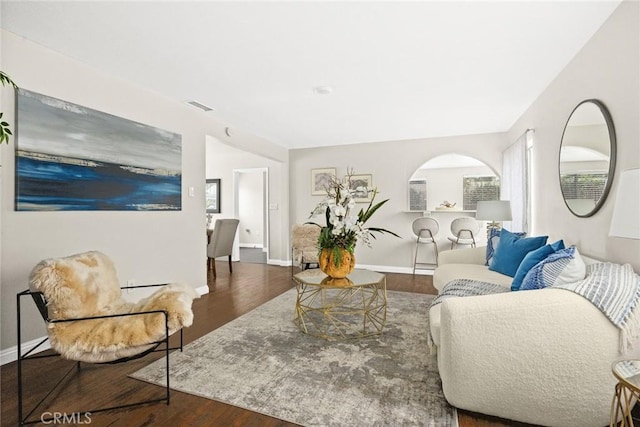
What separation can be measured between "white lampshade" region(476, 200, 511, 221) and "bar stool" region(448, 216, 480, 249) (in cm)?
86

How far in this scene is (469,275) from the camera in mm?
2984

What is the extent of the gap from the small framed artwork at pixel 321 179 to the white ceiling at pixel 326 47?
85.8 inches

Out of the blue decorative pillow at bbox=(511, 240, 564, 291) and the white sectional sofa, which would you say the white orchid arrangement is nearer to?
the blue decorative pillow at bbox=(511, 240, 564, 291)

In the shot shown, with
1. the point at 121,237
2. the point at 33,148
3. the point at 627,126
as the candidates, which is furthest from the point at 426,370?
the point at 33,148

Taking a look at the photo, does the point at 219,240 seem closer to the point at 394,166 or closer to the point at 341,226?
the point at 341,226

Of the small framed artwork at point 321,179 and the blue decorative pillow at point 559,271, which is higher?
the small framed artwork at point 321,179

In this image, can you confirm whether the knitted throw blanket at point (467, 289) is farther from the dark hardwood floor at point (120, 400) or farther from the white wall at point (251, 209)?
the white wall at point (251, 209)

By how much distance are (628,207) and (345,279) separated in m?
1.87

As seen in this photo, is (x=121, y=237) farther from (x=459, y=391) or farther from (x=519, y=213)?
(x=519, y=213)

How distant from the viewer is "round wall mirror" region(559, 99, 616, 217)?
2074 millimetres

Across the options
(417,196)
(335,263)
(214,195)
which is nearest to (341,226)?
(335,263)

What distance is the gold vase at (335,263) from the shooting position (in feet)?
8.73

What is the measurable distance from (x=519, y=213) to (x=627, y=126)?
2.14 metres

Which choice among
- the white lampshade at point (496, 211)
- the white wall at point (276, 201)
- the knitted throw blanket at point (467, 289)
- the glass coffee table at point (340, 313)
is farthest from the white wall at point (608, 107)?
the white wall at point (276, 201)
